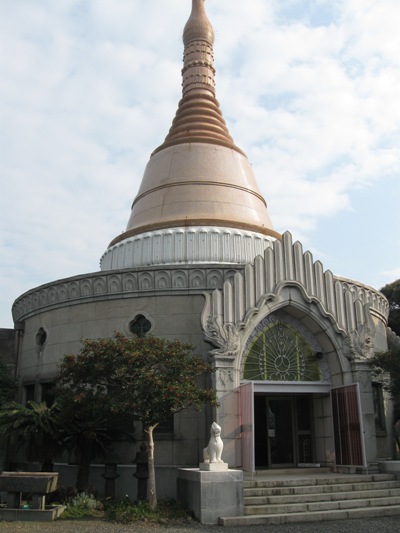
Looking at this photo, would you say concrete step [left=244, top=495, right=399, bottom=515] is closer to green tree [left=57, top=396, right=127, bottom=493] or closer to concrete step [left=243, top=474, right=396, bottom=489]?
concrete step [left=243, top=474, right=396, bottom=489]

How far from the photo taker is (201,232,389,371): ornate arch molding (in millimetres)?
15094

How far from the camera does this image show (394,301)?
35.7 meters

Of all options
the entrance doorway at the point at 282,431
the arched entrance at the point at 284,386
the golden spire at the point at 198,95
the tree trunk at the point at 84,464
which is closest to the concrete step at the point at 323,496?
the arched entrance at the point at 284,386

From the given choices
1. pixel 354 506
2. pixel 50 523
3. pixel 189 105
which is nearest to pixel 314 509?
pixel 354 506

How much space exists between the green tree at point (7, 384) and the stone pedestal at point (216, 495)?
8.19 meters

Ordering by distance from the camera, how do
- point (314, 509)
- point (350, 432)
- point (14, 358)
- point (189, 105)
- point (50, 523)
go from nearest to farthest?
1. point (50, 523)
2. point (314, 509)
3. point (350, 432)
4. point (14, 358)
5. point (189, 105)

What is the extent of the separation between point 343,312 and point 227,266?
3721mm

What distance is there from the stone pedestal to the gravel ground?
36cm

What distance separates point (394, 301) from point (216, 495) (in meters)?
26.5

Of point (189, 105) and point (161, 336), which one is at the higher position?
point (189, 105)

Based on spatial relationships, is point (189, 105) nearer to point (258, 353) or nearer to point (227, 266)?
point (227, 266)

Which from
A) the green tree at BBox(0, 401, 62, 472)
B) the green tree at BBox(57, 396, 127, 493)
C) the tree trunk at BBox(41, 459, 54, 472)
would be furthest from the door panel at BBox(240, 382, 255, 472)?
the tree trunk at BBox(41, 459, 54, 472)

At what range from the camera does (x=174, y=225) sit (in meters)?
20.7

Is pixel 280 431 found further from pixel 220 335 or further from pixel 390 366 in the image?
pixel 220 335
